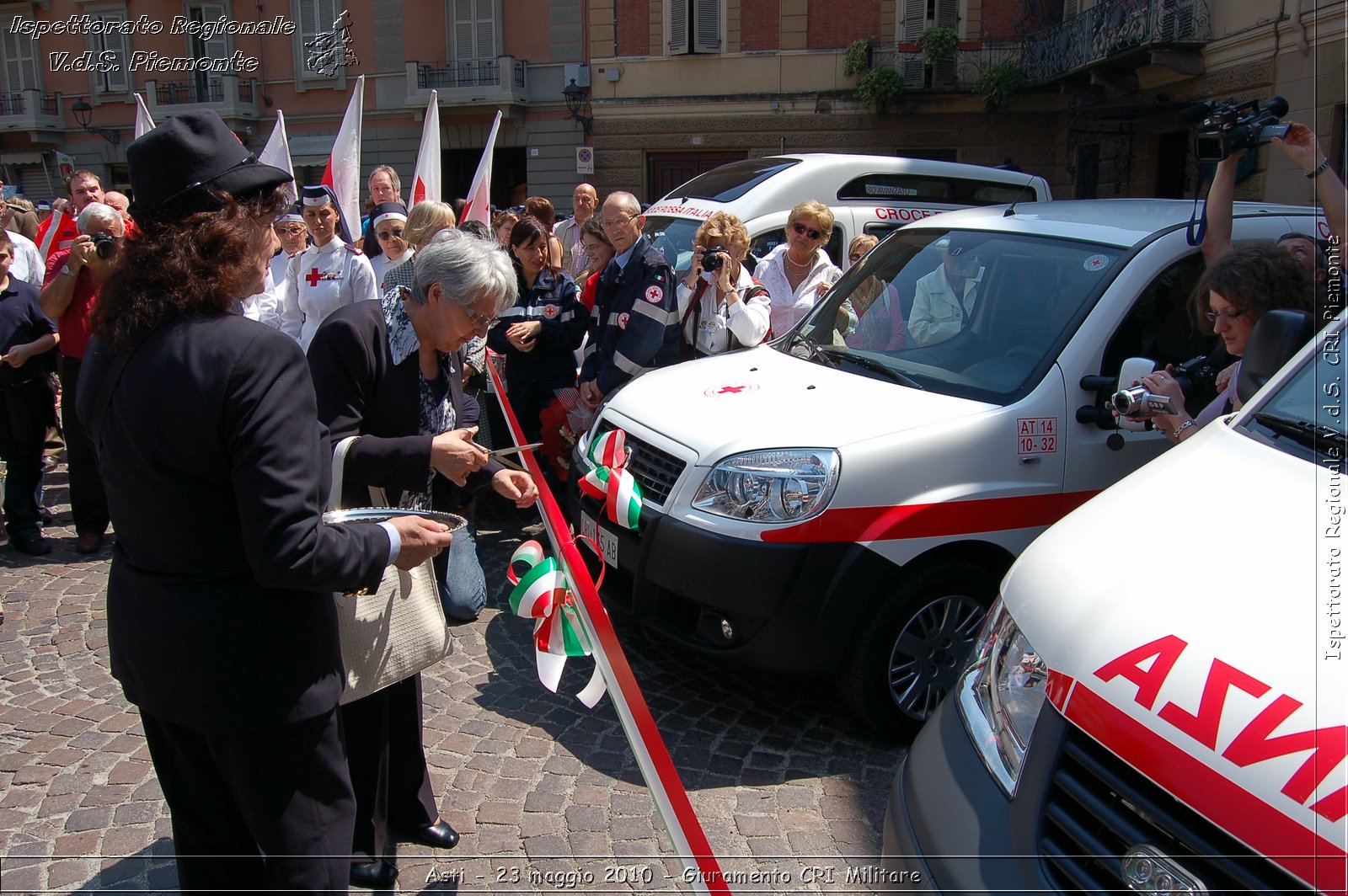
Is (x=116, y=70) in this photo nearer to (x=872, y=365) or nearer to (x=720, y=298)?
(x=720, y=298)

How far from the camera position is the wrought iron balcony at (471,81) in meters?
24.8

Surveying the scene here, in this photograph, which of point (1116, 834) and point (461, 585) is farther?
point (461, 585)

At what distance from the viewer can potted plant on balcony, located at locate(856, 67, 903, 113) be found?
22.3 metres

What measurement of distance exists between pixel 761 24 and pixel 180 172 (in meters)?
23.9

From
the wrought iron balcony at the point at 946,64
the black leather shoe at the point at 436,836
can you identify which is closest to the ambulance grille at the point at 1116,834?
the black leather shoe at the point at 436,836

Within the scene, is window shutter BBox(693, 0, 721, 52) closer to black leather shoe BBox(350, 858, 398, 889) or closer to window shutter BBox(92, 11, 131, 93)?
window shutter BBox(92, 11, 131, 93)

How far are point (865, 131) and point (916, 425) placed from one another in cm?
2144

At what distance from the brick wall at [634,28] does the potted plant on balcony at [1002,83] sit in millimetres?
7976

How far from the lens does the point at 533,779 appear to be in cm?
347

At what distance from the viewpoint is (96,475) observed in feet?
19.2

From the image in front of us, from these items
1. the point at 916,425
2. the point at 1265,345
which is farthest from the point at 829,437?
the point at 1265,345

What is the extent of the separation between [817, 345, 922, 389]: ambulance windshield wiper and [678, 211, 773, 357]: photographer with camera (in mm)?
785

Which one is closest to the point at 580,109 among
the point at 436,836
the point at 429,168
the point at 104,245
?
the point at 429,168

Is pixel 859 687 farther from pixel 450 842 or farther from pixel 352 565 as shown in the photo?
pixel 352 565
